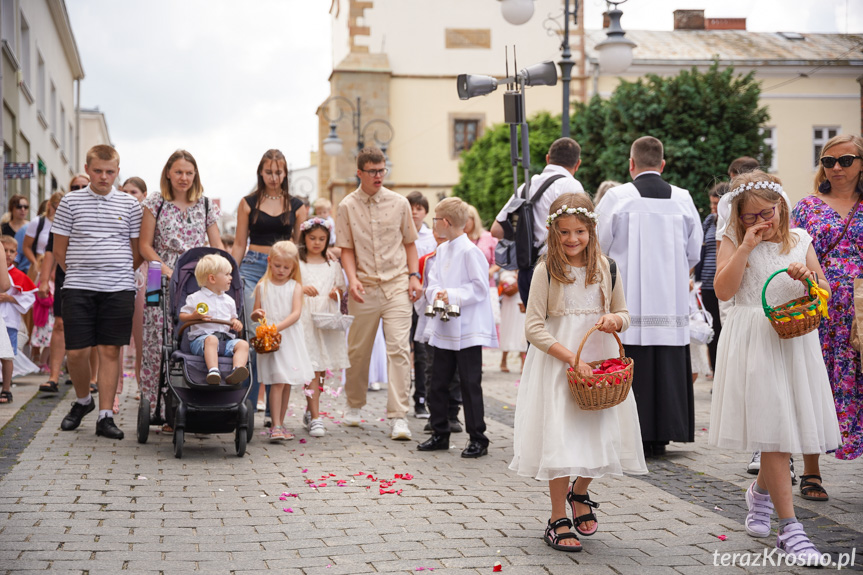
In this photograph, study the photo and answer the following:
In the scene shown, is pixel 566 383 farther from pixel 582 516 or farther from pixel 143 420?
pixel 143 420

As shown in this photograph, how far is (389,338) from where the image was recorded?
27.5ft

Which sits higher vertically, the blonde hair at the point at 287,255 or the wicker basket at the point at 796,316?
the blonde hair at the point at 287,255

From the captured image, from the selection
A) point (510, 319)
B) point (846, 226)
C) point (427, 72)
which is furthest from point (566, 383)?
point (427, 72)

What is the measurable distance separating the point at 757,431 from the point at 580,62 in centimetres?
4317

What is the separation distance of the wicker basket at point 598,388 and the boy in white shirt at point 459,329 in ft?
8.81

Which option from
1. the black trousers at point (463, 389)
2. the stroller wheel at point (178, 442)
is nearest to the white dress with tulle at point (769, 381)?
the black trousers at point (463, 389)

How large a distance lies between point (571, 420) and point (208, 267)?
3697 millimetres

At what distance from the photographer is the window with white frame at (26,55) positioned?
2400 centimetres

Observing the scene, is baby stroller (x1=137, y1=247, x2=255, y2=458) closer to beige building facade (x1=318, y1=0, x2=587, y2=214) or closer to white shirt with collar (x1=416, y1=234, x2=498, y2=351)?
white shirt with collar (x1=416, y1=234, x2=498, y2=351)

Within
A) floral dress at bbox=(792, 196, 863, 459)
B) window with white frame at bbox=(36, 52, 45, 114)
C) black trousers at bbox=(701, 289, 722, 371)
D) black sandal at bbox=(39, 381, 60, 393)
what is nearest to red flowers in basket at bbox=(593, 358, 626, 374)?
floral dress at bbox=(792, 196, 863, 459)

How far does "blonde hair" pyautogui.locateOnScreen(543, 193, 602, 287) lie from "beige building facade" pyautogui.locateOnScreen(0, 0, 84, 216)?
47.9 ft

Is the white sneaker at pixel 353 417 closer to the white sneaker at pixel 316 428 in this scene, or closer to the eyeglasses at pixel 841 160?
the white sneaker at pixel 316 428

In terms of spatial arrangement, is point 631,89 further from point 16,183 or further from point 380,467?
point 380,467

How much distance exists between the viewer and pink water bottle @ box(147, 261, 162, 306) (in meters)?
7.72
